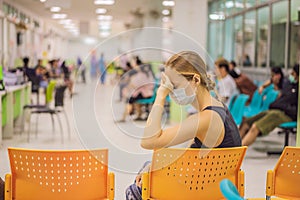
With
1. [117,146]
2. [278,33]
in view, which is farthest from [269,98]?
[278,33]

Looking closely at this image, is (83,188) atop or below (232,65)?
below

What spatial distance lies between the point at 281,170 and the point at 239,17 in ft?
35.2

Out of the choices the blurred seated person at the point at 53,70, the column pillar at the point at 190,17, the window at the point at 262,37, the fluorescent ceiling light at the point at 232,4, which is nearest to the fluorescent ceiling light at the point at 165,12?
the fluorescent ceiling light at the point at 232,4

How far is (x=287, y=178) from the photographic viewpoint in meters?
2.71

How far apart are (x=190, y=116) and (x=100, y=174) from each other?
22.5 inches

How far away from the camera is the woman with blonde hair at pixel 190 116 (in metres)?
2.59

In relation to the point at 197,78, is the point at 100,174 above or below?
below

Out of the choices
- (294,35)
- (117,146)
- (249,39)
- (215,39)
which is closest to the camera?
(117,146)

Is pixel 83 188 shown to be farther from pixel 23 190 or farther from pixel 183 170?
pixel 183 170

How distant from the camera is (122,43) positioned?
36812 millimetres

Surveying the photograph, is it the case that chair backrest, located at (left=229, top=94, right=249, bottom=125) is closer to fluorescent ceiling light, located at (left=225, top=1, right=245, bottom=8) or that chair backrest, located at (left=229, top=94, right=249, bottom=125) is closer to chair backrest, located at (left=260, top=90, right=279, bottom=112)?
chair backrest, located at (left=260, top=90, right=279, bottom=112)

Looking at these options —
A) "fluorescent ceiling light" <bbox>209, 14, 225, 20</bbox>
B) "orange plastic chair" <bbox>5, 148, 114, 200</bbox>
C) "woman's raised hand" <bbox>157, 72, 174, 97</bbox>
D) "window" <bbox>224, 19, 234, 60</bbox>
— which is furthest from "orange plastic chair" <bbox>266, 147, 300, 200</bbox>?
"fluorescent ceiling light" <bbox>209, 14, 225, 20</bbox>

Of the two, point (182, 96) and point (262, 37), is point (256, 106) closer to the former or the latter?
point (262, 37)

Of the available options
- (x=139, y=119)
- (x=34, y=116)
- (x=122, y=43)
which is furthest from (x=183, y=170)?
(x=122, y=43)
